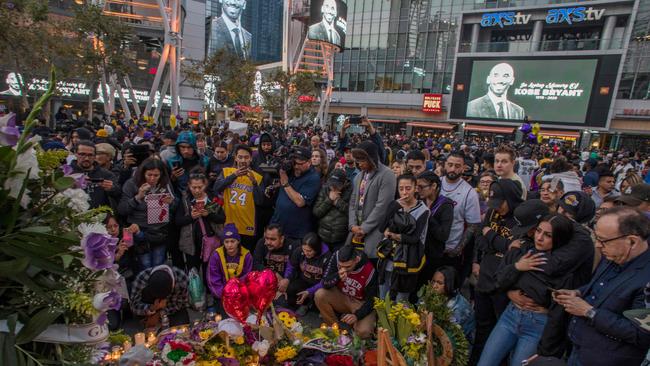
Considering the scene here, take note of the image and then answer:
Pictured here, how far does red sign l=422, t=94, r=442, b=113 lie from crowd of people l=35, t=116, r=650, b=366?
32.7 metres

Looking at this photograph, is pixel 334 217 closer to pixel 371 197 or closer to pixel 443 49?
pixel 371 197

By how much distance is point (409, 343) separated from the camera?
239 centimetres

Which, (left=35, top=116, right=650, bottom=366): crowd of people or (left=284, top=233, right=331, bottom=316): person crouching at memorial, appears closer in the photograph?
(left=35, top=116, right=650, bottom=366): crowd of people

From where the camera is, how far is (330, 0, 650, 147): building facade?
2777cm

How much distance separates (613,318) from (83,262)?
272cm

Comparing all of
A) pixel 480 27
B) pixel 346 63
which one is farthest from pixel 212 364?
pixel 346 63

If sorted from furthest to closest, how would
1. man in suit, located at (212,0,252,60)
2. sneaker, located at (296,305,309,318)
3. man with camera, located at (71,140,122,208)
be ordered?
man in suit, located at (212,0,252,60) < sneaker, located at (296,305,309,318) < man with camera, located at (71,140,122,208)

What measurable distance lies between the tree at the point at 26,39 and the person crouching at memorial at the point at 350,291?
10866 millimetres

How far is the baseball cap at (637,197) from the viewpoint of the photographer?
3.52 meters

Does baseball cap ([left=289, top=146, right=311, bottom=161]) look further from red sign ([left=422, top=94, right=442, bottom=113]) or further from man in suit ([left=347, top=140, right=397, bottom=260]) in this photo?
red sign ([left=422, top=94, right=442, bottom=113])

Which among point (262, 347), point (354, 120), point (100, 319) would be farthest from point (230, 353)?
point (354, 120)

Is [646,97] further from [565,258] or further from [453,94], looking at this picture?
[565,258]

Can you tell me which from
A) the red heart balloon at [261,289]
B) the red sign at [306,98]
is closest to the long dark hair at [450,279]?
the red heart balloon at [261,289]

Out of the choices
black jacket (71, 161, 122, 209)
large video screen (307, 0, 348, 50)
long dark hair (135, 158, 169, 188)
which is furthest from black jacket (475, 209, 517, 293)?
large video screen (307, 0, 348, 50)
